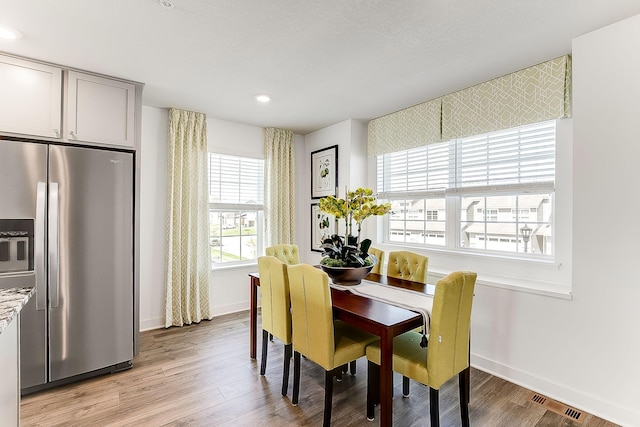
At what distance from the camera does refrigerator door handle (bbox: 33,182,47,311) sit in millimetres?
2365

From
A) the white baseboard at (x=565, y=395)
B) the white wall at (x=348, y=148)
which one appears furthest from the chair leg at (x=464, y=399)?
the white wall at (x=348, y=148)

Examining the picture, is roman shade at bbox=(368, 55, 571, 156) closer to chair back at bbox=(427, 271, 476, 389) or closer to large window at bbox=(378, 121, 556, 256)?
large window at bbox=(378, 121, 556, 256)

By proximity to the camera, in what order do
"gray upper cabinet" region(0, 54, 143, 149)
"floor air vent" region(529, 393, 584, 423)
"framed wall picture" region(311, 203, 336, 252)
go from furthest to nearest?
"framed wall picture" region(311, 203, 336, 252) → "gray upper cabinet" region(0, 54, 143, 149) → "floor air vent" region(529, 393, 584, 423)

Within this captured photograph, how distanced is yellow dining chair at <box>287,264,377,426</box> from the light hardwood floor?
261 mm

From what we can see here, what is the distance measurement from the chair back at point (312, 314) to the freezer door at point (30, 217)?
190 centimetres

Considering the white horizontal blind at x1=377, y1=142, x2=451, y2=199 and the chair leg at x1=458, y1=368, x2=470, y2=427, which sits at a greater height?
the white horizontal blind at x1=377, y1=142, x2=451, y2=199

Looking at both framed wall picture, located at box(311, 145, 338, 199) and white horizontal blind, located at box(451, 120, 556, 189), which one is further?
framed wall picture, located at box(311, 145, 338, 199)

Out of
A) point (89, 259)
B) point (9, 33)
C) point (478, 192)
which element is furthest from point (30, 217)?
point (478, 192)

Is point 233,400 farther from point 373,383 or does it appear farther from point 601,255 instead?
point 601,255

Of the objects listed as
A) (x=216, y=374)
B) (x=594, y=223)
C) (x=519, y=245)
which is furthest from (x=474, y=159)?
(x=216, y=374)

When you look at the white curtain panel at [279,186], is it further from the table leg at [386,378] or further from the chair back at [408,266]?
the table leg at [386,378]

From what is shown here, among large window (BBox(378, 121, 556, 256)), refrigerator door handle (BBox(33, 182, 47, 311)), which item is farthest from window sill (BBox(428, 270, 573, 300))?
refrigerator door handle (BBox(33, 182, 47, 311))

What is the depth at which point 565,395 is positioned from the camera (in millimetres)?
2316

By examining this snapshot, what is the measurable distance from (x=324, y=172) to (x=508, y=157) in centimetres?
232
